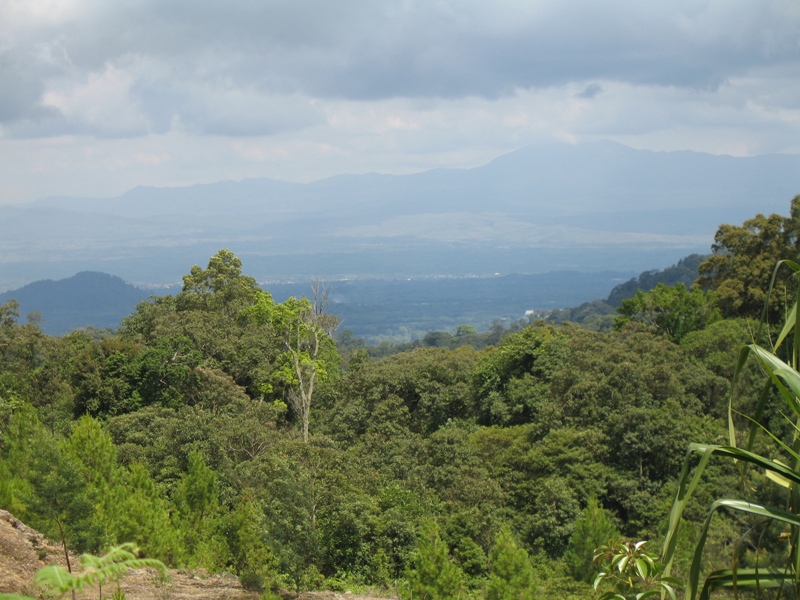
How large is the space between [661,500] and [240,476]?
9.06 metres

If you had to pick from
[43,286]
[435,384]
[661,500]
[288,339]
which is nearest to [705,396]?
[661,500]

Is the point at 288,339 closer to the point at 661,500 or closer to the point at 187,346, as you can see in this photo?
the point at 187,346

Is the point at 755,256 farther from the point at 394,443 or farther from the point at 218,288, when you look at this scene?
the point at 218,288

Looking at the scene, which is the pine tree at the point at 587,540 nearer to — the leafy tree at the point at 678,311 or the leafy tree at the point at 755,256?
the leafy tree at the point at 755,256

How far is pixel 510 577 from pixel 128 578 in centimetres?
570

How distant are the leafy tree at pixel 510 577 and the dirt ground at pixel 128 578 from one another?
2263 millimetres

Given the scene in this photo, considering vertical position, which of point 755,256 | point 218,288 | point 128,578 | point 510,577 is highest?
point 755,256

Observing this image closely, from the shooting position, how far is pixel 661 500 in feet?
50.0

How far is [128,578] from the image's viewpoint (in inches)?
429

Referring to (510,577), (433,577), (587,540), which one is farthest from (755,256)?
(433,577)

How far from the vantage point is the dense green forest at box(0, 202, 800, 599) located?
11.6m

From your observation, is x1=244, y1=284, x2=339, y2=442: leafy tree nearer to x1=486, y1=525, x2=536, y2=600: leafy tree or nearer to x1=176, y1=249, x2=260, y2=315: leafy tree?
x1=176, y1=249, x2=260, y2=315: leafy tree

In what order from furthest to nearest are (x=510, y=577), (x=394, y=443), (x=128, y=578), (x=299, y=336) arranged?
(x=299, y=336)
(x=394, y=443)
(x=128, y=578)
(x=510, y=577)

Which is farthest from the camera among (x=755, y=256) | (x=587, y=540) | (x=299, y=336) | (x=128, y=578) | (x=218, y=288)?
(x=218, y=288)
